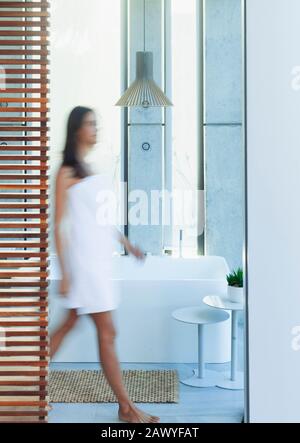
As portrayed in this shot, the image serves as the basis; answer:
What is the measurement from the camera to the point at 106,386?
355cm

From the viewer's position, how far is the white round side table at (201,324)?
3598 mm

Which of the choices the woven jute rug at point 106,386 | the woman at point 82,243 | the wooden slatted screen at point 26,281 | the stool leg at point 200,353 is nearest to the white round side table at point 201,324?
the stool leg at point 200,353

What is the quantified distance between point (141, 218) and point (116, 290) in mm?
1743

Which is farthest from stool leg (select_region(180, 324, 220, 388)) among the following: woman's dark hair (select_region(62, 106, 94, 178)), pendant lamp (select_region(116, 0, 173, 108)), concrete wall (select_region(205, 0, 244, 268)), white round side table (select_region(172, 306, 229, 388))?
concrete wall (select_region(205, 0, 244, 268))

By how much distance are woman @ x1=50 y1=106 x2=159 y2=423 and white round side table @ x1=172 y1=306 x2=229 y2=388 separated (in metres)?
0.84

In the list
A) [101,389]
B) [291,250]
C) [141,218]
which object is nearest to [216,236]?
[141,218]

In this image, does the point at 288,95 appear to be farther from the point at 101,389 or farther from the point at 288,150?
the point at 101,389

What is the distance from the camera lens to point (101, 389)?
11.5ft

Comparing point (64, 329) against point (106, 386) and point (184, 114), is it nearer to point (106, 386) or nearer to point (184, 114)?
point (106, 386)

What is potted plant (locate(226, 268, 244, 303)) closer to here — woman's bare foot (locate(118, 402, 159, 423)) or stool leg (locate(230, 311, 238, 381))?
stool leg (locate(230, 311, 238, 381))

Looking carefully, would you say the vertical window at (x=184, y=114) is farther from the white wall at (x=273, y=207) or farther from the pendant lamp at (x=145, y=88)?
the white wall at (x=273, y=207)

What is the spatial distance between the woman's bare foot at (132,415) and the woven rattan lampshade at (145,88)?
1.98 meters
